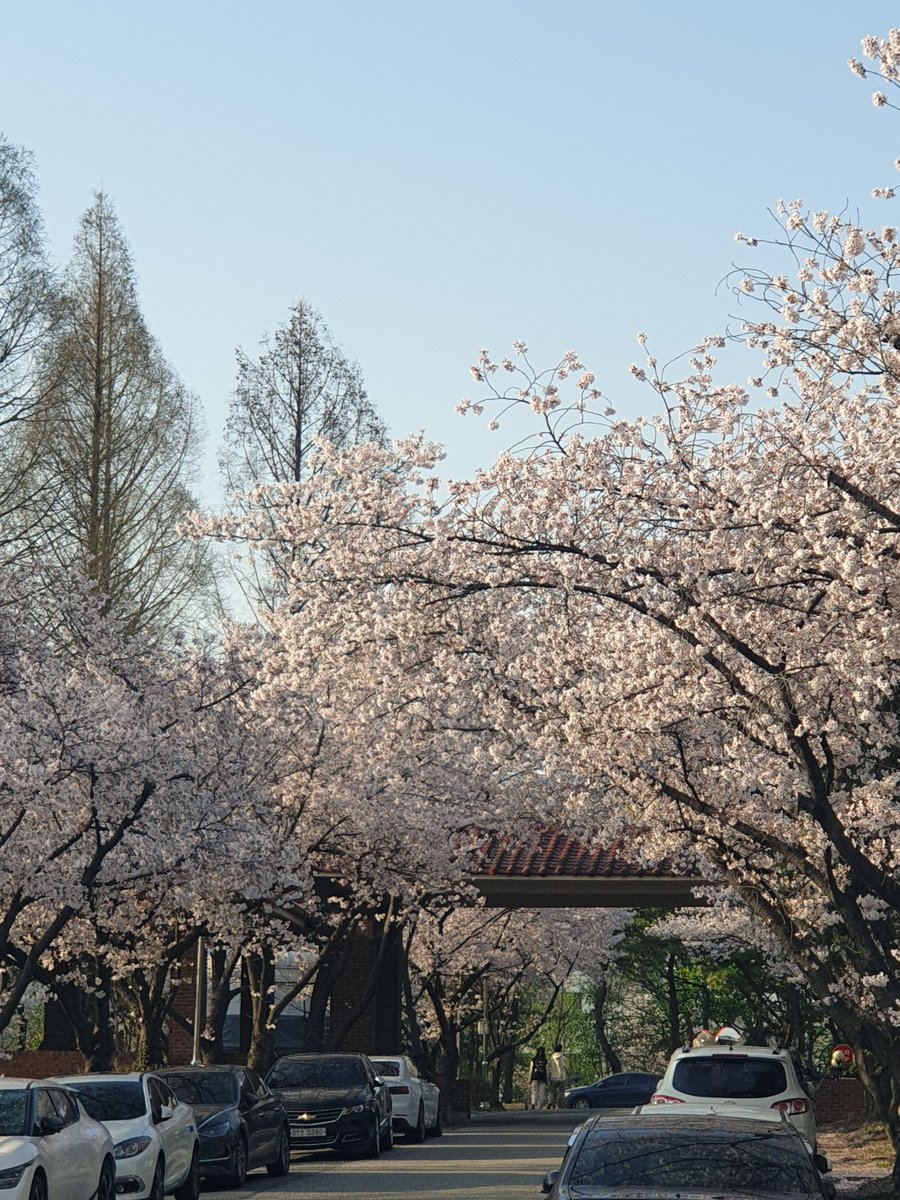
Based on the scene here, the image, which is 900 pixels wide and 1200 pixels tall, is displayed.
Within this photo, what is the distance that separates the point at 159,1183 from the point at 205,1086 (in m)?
4.35

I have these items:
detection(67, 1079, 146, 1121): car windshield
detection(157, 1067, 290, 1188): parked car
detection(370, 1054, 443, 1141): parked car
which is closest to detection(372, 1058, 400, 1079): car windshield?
detection(370, 1054, 443, 1141): parked car

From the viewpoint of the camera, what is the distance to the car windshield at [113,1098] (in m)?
16.3

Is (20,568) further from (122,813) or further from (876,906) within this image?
(876,906)

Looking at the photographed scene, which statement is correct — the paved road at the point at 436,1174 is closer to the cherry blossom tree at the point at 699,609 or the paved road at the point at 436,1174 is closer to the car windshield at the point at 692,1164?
the cherry blossom tree at the point at 699,609

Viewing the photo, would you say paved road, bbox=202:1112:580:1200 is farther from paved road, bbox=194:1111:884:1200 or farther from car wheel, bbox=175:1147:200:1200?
car wheel, bbox=175:1147:200:1200

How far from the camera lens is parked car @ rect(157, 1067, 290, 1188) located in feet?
62.1

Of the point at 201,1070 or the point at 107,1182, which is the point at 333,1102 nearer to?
the point at 201,1070

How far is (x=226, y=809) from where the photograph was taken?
74.0 feet

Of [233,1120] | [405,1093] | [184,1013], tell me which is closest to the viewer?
[233,1120]

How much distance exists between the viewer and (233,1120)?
1927 cm

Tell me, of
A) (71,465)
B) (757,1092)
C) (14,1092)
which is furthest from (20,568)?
(71,465)

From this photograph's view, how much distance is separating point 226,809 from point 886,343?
518 inches

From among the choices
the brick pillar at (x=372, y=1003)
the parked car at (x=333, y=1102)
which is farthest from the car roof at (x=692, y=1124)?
the brick pillar at (x=372, y=1003)

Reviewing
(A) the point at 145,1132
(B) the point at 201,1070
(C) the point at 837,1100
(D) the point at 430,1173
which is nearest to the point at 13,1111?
(A) the point at 145,1132
